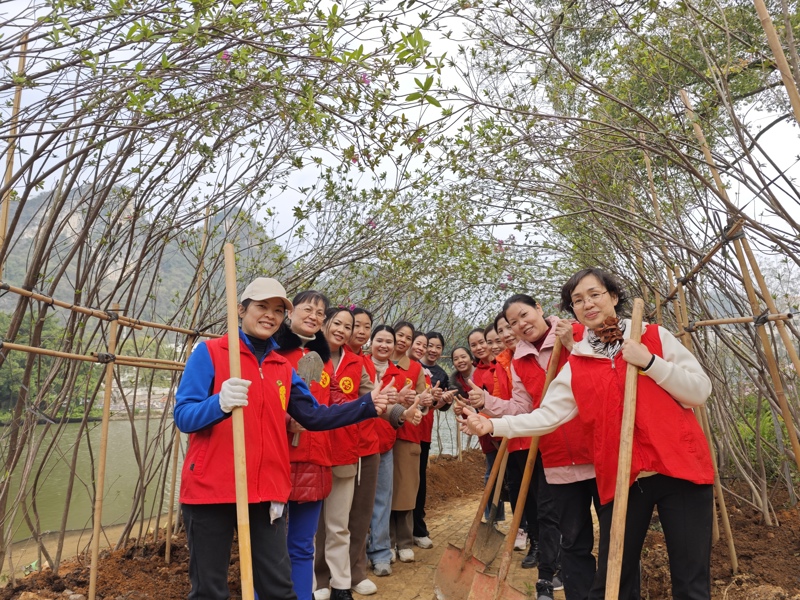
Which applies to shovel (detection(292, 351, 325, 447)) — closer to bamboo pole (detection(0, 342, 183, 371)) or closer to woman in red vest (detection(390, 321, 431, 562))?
bamboo pole (detection(0, 342, 183, 371))

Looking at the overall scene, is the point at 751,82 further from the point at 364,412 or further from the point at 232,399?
the point at 232,399

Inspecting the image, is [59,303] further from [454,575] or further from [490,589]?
[454,575]

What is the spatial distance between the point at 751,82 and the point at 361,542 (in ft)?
16.5

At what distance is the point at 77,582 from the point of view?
3.66 metres

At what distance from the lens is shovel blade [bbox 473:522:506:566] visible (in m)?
4.38

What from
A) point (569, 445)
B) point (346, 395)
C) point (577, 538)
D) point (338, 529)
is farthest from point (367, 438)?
point (577, 538)

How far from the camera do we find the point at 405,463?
5.05 m

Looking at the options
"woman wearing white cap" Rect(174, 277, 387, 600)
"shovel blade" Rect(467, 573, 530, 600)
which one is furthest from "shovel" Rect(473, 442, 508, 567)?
"woman wearing white cap" Rect(174, 277, 387, 600)

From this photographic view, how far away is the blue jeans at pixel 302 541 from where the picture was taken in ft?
10.6

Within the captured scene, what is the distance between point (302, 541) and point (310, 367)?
96cm

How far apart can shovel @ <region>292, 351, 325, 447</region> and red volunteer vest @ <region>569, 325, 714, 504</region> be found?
1599 mm

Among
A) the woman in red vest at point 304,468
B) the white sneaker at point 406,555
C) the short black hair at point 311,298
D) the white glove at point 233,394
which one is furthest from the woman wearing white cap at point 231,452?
the white sneaker at point 406,555

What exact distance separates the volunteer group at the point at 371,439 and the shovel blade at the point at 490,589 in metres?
0.30

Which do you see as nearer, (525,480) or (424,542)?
(525,480)
